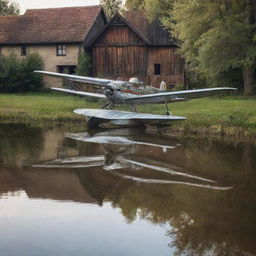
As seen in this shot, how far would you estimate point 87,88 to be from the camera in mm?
30609

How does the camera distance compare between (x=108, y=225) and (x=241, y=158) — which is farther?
(x=241, y=158)

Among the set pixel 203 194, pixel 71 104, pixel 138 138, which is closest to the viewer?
pixel 203 194

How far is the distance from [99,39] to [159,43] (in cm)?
474

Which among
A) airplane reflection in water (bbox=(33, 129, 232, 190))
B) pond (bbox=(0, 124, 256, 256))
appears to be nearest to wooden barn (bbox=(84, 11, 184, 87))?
airplane reflection in water (bbox=(33, 129, 232, 190))

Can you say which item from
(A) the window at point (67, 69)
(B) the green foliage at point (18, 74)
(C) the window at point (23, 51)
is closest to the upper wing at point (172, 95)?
(B) the green foliage at point (18, 74)

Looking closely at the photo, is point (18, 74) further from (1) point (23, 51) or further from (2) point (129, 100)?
(2) point (129, 100)

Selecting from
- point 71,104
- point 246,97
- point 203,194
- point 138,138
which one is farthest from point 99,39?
point 203,194

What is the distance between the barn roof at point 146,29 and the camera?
3306cm

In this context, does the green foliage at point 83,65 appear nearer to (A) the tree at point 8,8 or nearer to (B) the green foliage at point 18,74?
(B) the green foliage at point 18,74

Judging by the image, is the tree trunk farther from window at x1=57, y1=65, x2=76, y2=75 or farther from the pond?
window at x1=57, y1=65, x2=76, y2=75

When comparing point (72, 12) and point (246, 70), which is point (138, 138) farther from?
point (72, 12)

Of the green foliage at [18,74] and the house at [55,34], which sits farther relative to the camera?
the house at [55,34]

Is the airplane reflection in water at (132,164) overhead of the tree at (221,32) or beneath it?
beneath

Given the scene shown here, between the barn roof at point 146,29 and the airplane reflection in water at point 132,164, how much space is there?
1687 cm
